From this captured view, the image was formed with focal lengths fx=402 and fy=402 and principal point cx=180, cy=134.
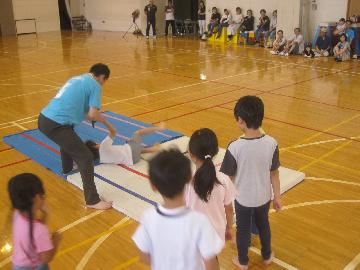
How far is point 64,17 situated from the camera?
22.0 m

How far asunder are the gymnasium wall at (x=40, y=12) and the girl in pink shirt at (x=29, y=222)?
19769 mm

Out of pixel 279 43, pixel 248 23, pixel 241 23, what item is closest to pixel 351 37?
pixel 279 43

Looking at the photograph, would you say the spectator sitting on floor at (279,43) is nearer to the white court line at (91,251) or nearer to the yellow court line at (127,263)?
the white court line at (91,251)

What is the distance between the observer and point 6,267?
2980 mm

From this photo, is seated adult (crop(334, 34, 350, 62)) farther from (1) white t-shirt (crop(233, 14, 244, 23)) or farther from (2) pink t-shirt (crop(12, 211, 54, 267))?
(2) pink t-shirt (crop(12, 211, 54, 267))

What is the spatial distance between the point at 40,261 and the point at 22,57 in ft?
39.1

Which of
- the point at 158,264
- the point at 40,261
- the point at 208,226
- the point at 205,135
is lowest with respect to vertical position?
the point at 40,261

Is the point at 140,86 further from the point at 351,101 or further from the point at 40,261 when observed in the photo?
the point at 40,261

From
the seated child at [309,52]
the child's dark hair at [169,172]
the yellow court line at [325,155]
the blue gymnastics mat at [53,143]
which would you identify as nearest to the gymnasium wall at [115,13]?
the seated child at [309,52]

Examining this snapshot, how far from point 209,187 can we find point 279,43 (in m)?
11.9

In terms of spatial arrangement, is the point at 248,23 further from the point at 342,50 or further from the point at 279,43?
the point at 342,50

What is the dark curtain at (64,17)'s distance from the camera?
21.9 m

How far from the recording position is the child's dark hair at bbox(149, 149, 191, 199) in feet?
5.12

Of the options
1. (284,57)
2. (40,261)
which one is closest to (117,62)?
(284,57)
